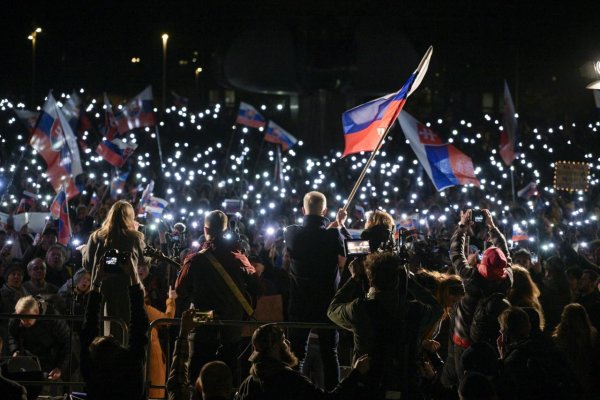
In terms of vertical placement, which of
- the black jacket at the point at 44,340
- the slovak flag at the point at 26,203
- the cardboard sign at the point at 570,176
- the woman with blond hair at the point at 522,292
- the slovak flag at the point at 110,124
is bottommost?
the black jacket at the point at 44,340

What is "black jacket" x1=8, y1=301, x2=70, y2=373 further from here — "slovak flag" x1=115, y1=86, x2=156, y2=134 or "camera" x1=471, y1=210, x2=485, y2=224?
"slovak flag" x1=115, y1=86, x2=156, y2=134

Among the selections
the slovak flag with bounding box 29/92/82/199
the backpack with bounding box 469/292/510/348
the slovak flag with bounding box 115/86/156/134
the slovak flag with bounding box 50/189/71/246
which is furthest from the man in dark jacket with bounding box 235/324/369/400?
the slovak flag with bounding box 115/86/156/134

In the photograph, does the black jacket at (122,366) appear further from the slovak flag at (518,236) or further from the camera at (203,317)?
the slovak flag at (518,236)

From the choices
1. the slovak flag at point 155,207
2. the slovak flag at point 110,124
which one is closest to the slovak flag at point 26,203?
the slovak flag at point 155,207

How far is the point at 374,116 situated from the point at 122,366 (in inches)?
229

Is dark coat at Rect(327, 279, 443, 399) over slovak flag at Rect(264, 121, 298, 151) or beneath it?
beneath

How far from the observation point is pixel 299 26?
4469 cm

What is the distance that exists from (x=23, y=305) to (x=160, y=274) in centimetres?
245

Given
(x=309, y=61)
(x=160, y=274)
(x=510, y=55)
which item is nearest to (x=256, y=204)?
(x=160, y=274)

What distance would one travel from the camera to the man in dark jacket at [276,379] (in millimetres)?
5539

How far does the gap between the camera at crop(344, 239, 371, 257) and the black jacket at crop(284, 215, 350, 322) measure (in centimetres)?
91

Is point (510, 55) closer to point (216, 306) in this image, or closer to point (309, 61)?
point (309, 61)

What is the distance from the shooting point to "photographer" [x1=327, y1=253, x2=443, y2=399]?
5.79m

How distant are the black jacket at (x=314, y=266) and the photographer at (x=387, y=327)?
167 cm
